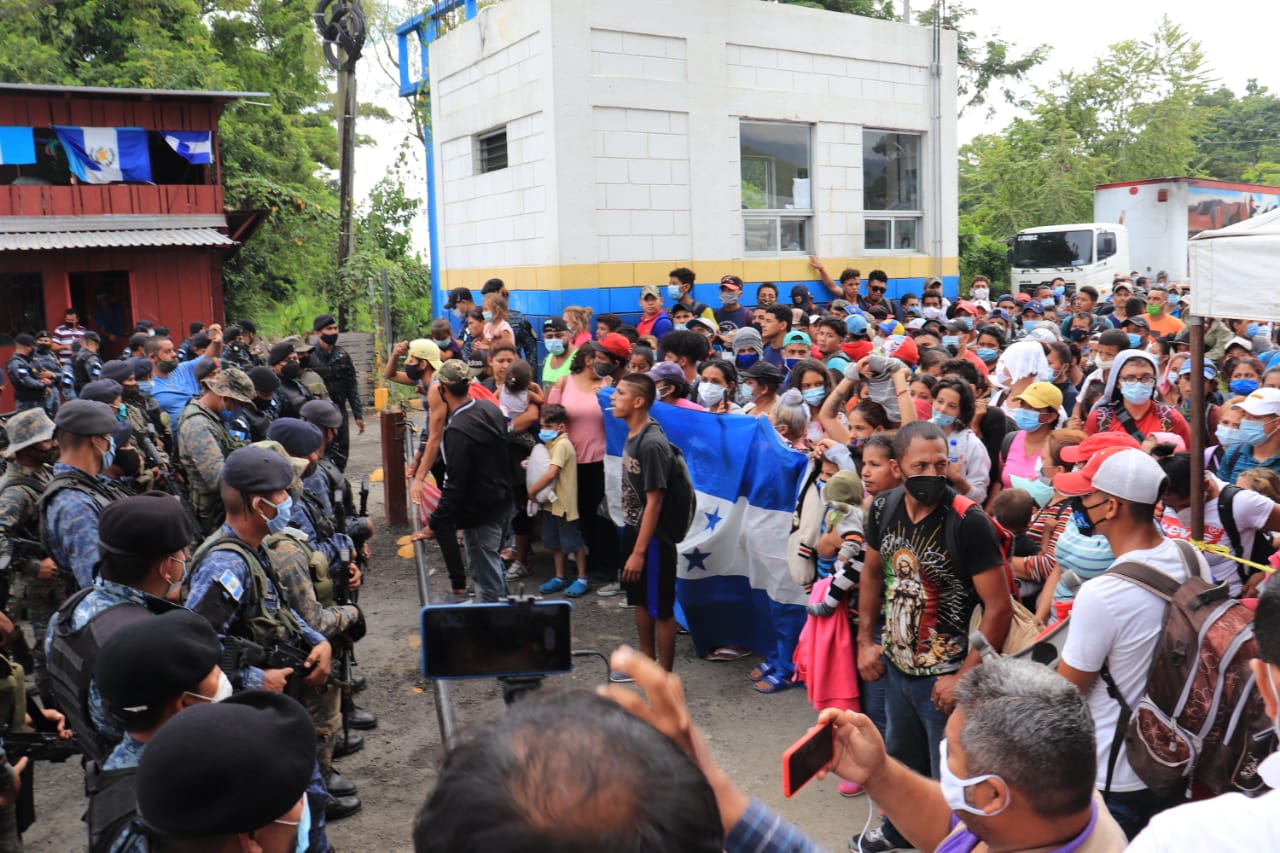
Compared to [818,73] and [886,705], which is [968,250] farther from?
[886,705]

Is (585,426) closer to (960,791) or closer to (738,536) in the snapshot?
(738,536)

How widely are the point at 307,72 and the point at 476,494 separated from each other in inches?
992

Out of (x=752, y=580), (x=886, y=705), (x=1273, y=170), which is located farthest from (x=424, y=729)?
(x=1273, y=170)

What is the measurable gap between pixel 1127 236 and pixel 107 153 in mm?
22426

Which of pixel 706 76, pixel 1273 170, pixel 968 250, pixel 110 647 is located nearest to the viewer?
pixel 110 647

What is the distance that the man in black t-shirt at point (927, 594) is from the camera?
13.9 feet

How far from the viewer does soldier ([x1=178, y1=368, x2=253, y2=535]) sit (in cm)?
754

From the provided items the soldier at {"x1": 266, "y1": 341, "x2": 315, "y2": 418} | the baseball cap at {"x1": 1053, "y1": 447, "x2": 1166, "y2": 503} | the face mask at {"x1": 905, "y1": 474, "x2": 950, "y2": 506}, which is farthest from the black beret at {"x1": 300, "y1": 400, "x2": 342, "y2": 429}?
the baseball cap at {"x1": 1053, "y1": 447, "x2": 1166, "y2": 503}

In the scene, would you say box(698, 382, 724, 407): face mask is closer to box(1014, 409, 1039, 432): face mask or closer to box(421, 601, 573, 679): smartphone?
box(1014, 409, 1039, 432): face mask

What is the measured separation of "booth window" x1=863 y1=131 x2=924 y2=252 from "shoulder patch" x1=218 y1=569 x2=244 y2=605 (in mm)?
12557

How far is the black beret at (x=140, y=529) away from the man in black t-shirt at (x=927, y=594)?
289 cm

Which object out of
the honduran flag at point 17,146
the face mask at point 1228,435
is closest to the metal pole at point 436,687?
the face mask at point 1228,435

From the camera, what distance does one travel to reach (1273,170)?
48.7 m

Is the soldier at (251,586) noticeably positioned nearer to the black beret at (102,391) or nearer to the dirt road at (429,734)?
the dirt road at (429,734)
